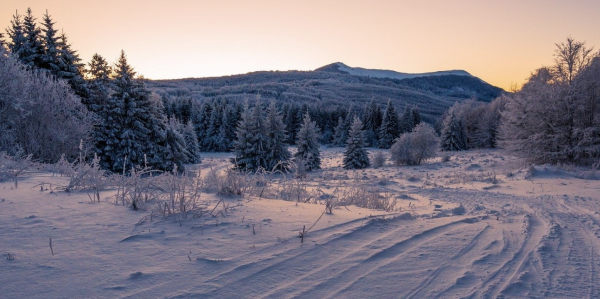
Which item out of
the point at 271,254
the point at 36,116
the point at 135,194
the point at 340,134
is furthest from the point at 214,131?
the point at 271,254

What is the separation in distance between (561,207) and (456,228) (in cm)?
485

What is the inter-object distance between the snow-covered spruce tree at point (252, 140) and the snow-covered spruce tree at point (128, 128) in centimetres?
625

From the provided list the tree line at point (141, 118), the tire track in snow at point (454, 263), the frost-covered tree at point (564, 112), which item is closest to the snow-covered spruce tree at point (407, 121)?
the tree line at point (141, 118)

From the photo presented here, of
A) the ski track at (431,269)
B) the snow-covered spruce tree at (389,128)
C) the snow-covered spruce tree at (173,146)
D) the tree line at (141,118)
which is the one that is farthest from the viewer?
the snow-covered spruce tree at (389,128)

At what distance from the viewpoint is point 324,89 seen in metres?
150

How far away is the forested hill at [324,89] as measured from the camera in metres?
117

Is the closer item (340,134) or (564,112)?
(564,112)

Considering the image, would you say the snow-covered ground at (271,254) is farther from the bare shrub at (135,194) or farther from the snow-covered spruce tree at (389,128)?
the snow-covered spruce tree at (389,128)

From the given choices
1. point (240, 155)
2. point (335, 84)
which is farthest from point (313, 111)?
point (335, 84)

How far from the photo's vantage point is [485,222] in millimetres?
4551

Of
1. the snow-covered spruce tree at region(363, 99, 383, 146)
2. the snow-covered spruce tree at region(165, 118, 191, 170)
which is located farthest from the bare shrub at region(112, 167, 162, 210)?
the snow-covered spruce tree at region(363, 99, 383, 146)

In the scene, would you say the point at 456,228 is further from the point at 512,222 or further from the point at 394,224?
the point at 512,222

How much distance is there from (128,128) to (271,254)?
2191 cm

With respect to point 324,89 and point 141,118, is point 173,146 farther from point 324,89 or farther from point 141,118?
point 324,89
